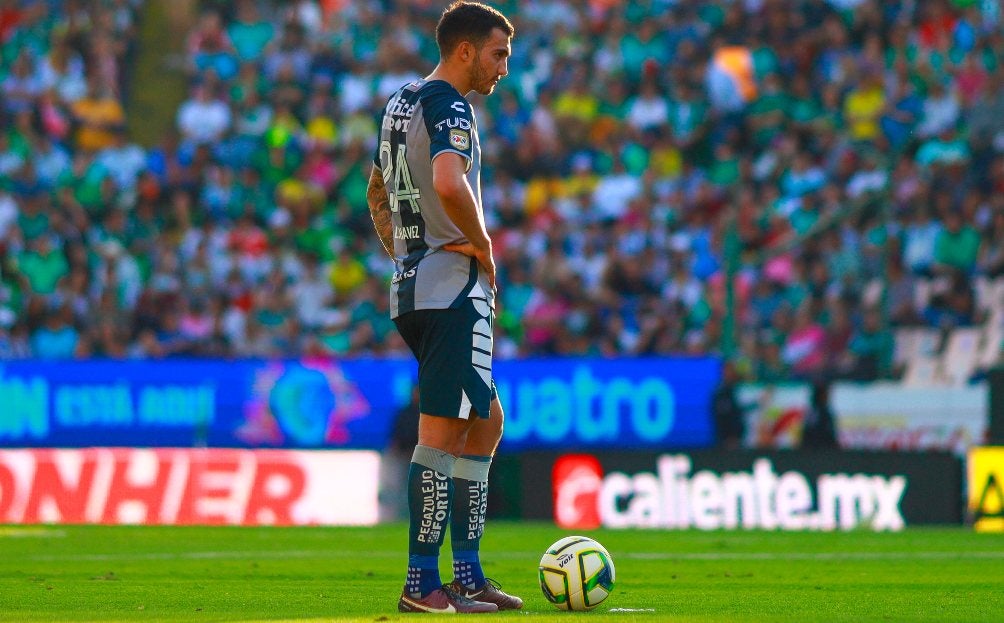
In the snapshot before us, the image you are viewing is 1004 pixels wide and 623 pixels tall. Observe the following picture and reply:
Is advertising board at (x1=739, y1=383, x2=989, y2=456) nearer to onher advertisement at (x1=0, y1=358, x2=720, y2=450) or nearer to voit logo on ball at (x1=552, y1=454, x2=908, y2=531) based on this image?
onher advertisement at (x1=0, y1=358, x2=720, y2=450)

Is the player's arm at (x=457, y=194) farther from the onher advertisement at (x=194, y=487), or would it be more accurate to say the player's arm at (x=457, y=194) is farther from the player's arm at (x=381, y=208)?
the onher advertisement at (x=194, y=487)

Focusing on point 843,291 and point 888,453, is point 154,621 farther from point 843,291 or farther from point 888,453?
point 843,291

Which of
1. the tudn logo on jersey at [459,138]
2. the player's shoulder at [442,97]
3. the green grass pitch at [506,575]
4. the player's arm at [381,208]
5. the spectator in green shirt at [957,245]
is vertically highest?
the spectator in green shirt at [957,245]

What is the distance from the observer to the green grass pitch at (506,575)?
278 inches

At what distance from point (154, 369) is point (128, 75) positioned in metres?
8.32

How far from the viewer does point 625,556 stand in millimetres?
11500

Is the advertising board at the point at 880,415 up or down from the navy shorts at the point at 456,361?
up

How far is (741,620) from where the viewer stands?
21.8 feet

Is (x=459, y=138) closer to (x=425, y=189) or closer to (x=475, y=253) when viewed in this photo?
(x=425, y=189)

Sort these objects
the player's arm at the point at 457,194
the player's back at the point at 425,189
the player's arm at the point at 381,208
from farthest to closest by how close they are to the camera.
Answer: the player's arm at the point at 381,208 < the player's back at the point at 425,189 < the player's arm at the point at 457,194

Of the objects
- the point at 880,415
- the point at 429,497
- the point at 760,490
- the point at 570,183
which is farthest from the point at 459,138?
the point at 570,183

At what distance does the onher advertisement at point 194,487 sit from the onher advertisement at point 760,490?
2.12 meters

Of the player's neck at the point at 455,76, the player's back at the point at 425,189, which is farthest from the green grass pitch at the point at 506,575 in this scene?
the player's neck at the point at 455,76

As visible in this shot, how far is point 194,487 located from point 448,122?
36.4ft
